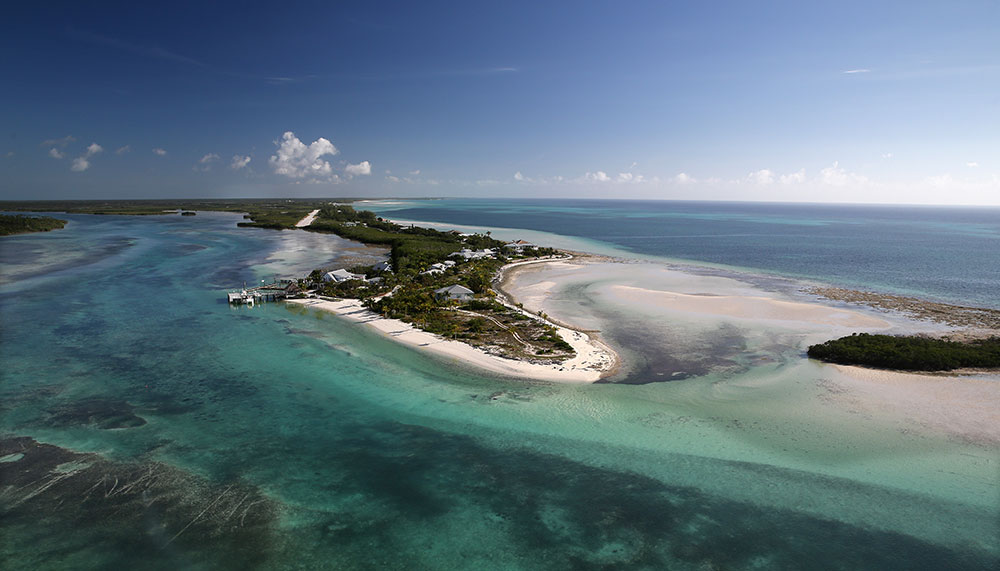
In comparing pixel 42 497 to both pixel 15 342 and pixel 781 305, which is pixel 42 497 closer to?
pixel 15 342

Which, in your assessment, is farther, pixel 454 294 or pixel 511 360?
pixel 454 294

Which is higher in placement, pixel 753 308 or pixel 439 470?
pixel 753 308

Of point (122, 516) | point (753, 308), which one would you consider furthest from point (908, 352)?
point (122, 516)

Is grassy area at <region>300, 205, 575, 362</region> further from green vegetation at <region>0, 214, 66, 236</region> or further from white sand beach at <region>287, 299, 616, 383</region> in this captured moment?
green vegetation at <region>0, 214, 66, 236</region>

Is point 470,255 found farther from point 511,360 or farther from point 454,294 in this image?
point 511,360

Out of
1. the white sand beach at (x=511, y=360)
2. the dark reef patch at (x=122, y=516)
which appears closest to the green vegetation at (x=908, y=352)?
the white sand beach at (x=511, y=360)

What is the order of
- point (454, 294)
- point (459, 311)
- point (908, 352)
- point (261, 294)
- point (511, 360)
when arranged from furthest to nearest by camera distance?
point (261, 294), point (454, 294), point (459, 311), point (511, 360), point (908, 352)

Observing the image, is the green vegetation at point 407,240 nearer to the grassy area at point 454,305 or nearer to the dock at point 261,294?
the grassy area at point 454,305

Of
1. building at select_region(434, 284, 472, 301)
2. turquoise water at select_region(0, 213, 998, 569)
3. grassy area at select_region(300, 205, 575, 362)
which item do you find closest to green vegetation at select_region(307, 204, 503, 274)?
grassy area at select_region(300, 205, 575, 362)
